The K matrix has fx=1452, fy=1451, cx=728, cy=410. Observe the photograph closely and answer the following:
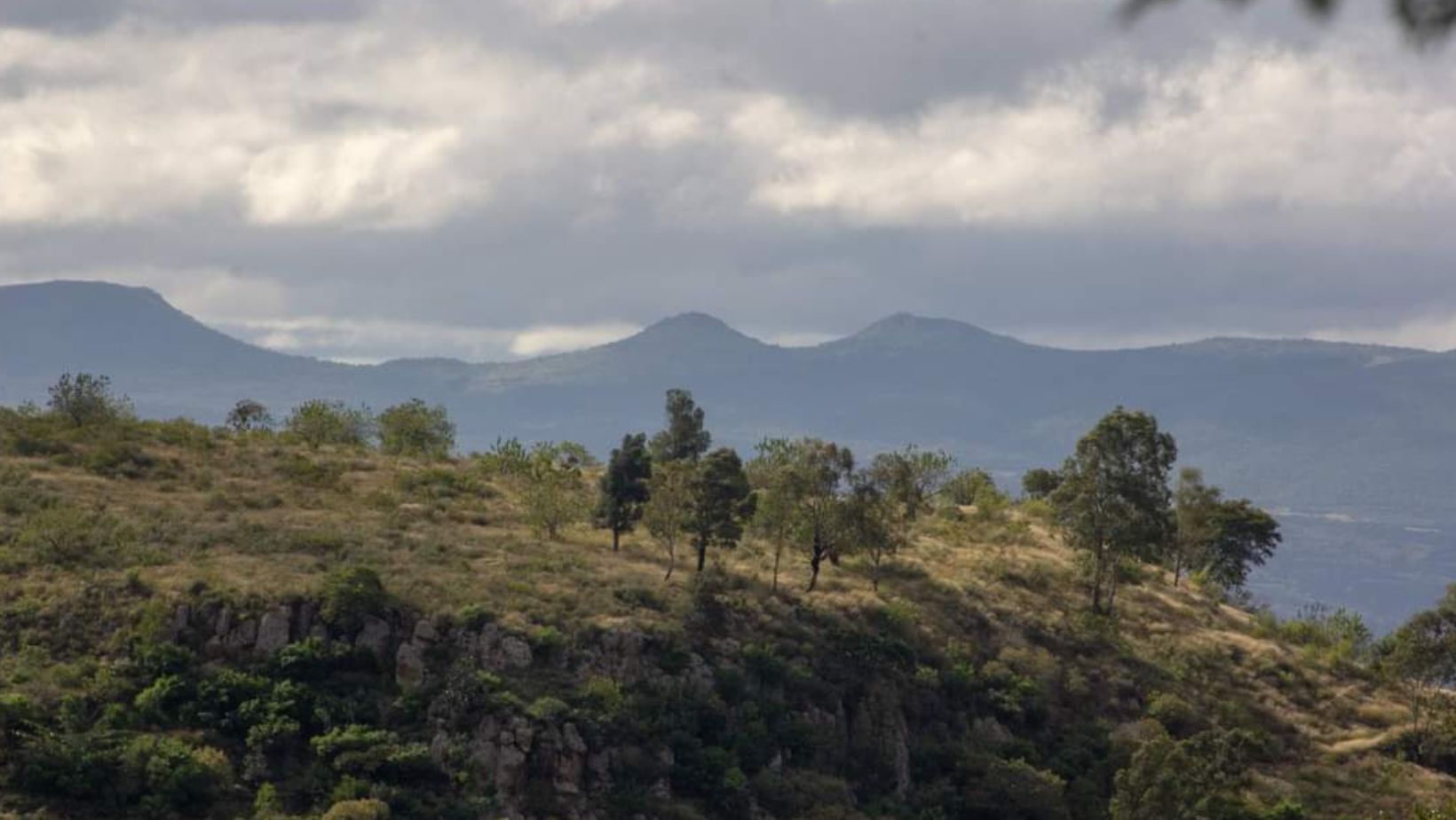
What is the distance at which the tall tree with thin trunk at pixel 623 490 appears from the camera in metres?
78.6

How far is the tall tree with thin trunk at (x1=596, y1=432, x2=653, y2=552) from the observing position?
7862 cm

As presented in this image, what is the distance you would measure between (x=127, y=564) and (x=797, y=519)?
32.8 m

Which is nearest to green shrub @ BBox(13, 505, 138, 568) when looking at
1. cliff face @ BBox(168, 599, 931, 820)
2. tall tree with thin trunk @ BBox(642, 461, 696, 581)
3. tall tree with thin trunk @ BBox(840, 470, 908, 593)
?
cliff face @ BBox(168, 599, 931, 820)

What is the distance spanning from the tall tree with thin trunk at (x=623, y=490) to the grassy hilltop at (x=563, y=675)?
2008 mm

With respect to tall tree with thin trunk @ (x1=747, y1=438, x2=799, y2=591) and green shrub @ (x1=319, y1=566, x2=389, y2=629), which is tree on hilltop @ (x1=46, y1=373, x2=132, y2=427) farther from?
tall tree with thin trunk @ (x1=747, y1=438, x2=799, y2=591)

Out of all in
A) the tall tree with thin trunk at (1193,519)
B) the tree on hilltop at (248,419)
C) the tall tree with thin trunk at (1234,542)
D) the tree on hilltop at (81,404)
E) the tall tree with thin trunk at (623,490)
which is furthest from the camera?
the tree on hilltop at (248,419)

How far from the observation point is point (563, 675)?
6025 cm

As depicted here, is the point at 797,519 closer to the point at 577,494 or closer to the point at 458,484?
the point at 577,494

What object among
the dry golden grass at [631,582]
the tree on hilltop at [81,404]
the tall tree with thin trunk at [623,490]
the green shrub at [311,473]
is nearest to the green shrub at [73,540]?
the dry golden grass at [631,582]

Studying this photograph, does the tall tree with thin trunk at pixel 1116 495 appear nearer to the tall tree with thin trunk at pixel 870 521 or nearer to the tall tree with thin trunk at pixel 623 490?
the tall tree with thin trunk at pixel 870 521

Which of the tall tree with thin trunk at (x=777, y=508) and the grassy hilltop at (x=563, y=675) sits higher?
the tall tree with thin trunk at (x=777, y=508)

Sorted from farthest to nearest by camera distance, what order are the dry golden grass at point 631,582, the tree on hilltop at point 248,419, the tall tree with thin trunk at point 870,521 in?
the tree on hilltop at point 248,419
the tall tree with thin trunk at point 870,521
the dry golden grass at point 631,582

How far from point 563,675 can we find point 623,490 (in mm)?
19588

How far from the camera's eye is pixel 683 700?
6078 centimetres
